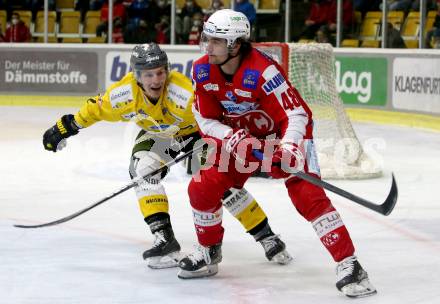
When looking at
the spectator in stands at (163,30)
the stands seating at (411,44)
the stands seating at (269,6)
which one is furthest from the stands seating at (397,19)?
the spectator in stands at (163,30)

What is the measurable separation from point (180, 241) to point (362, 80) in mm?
7081

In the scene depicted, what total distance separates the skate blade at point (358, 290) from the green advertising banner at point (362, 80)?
7.74 m

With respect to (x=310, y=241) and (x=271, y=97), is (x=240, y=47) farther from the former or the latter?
(x=310, y=241)

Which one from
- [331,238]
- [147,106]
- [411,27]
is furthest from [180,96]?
[411,27]

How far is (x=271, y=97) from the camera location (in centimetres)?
422

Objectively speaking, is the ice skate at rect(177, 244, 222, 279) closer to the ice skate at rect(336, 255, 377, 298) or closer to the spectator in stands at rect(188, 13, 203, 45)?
the ice skate at rect(336, 255, 377, 298)

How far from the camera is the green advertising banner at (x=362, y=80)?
38.5ft

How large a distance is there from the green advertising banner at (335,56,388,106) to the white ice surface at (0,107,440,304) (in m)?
3.08

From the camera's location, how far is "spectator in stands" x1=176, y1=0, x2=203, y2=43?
1341cm

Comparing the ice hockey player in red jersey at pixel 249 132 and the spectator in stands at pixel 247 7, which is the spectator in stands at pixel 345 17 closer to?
the spectator in stands at pixel 247 7

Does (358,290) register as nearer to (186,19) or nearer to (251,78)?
(251,78)

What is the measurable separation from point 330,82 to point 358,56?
3.54 m

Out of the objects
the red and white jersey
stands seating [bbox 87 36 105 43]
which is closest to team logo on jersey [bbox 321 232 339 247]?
the red and white jersey

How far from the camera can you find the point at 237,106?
4.34 metres
